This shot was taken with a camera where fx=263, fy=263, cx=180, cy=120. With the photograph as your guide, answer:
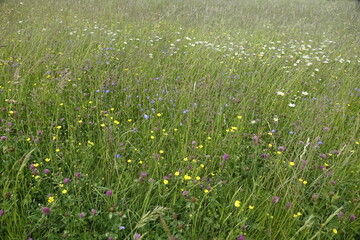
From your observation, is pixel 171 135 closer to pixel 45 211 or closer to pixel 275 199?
pixel 275 199

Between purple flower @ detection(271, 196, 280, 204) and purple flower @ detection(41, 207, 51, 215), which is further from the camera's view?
purple flower @ detection(271, 196, 280, 204)

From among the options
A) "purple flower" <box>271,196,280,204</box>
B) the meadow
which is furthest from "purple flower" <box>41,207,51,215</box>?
"purple flower" <box>271,196,280,204</box>

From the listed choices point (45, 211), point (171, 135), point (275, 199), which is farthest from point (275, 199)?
point (45, 211)

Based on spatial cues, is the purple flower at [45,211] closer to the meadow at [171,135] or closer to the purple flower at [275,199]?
the meadow at [171,135]

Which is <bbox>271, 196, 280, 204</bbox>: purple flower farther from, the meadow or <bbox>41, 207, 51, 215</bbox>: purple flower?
<bbox>41, 207, 51, 215</bbox>: purple flower

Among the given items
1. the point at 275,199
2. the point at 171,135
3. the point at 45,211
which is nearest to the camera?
the point at 45,211

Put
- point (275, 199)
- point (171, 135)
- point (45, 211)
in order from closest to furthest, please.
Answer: point (45, 211), point (275, 199), point (171, 135)

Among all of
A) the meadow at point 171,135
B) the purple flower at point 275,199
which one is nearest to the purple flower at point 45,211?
the meadow at point 171,135

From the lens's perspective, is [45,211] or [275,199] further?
[275,199]

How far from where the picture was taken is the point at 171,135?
92.7 inches

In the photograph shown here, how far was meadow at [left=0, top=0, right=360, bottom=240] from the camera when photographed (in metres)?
1.56

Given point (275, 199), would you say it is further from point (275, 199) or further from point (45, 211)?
point (45, 211)

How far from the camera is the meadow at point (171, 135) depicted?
1562 millimetres

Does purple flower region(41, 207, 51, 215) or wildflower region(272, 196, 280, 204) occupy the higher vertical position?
purple flower region(41, 207, 51, 215)
